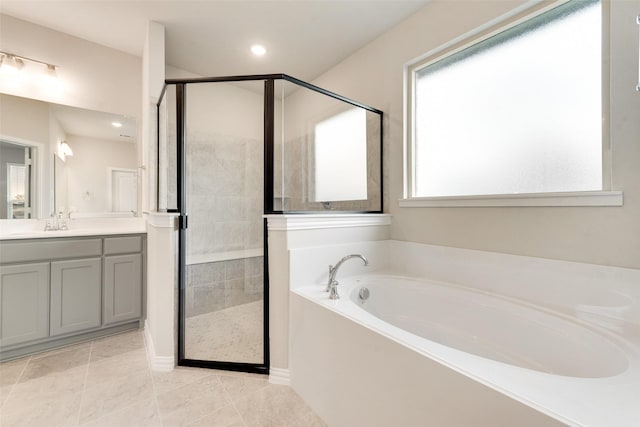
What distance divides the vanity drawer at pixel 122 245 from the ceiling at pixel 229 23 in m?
1.73

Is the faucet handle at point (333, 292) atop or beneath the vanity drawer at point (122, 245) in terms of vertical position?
beneath

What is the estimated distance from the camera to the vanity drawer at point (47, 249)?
185 centimetres

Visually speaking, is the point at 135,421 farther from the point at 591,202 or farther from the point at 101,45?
the point at 101,45

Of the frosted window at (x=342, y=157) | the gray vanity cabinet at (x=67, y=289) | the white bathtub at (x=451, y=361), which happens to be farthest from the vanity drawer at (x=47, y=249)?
the frosted window at (x=342, y=157)

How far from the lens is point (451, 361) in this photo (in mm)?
868

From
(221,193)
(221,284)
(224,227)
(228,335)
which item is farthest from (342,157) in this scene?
(228,335)

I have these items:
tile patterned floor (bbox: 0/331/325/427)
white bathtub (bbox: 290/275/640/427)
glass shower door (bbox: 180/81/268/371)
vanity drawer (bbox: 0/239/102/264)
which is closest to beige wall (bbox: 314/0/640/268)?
white bathtub (bbox: 290/275/640/427)

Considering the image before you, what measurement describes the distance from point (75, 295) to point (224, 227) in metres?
1.20

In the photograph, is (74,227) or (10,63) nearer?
(10,63)

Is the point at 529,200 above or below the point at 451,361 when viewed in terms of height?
above

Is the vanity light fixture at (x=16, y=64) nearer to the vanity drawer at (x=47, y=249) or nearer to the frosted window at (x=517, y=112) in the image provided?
the vanity drawer at (x=47, y=249)

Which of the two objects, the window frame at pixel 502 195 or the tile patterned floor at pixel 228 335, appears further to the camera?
the tile patterned floor at pixel 228 335

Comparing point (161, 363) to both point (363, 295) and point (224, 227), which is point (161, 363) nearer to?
point (224, 227)

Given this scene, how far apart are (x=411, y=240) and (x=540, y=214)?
2.76 ft
